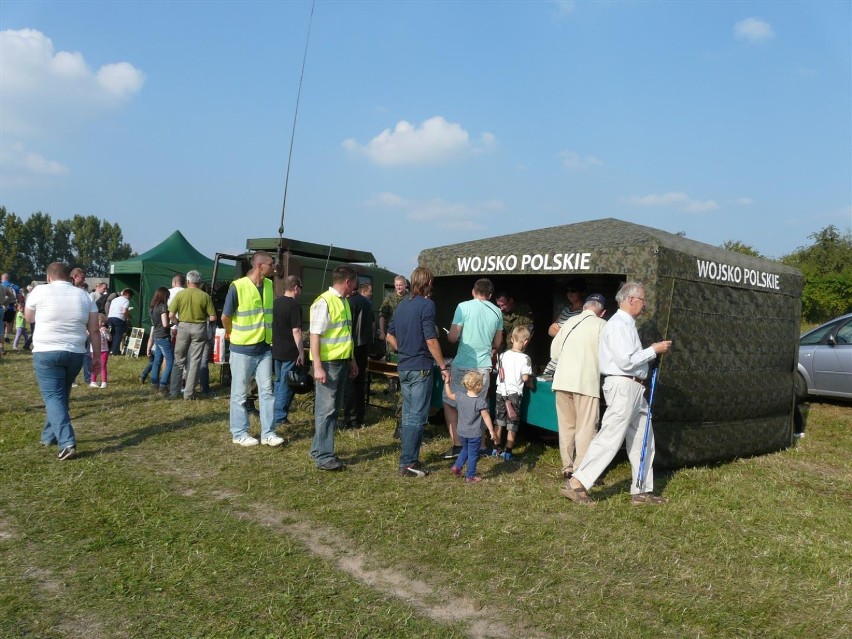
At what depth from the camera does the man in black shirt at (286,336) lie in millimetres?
7270

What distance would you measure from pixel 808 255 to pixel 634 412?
1372 inches

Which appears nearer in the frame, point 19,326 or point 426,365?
point 426,365

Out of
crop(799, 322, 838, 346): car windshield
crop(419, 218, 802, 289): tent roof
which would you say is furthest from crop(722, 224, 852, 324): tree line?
crop(419, 218, 802, 289): tent roof

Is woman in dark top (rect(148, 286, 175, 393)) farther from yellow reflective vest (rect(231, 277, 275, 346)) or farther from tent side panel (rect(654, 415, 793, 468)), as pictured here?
tent side panel (rect(654, 415, 793, 468))

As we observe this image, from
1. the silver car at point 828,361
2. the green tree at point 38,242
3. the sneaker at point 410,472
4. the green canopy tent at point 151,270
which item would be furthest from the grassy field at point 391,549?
the green tree at point 38,242

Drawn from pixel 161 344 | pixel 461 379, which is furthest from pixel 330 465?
pixel 161 344

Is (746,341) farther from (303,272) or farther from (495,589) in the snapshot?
(303,272)

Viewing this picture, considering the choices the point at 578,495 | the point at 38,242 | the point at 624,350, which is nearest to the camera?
the point at 624,350

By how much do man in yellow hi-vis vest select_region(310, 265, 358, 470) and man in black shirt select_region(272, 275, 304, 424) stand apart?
1.53m

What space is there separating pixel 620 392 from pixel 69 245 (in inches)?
3636

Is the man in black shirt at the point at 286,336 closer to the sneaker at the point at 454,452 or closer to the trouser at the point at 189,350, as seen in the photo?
the trouser at the point at 189,350

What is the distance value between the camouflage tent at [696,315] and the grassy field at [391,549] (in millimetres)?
484

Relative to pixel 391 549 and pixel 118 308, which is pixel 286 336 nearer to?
pixel 391 549

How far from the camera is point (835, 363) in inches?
382
